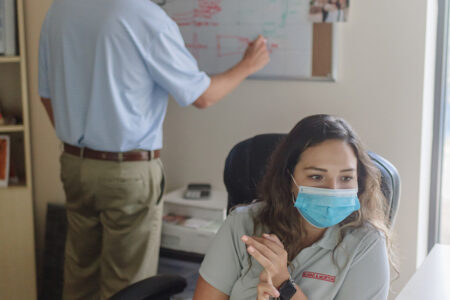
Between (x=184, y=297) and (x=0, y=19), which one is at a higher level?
(x=0, y=19)

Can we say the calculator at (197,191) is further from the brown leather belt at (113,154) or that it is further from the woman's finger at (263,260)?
the woman's finger at (263,260)

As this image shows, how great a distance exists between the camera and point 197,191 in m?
2.72

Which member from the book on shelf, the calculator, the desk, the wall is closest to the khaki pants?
the calculator

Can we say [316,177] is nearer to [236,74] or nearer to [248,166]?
[248,166]

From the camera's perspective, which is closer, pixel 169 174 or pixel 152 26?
pixel 152 26

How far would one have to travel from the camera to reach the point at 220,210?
2561 mm

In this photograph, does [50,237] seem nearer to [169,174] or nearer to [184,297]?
[169,174]

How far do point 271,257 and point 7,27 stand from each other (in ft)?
5.92

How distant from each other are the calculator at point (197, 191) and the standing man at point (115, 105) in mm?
279

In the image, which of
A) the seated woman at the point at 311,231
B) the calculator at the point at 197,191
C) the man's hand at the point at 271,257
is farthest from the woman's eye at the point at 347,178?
the calculator at the point at 197,191

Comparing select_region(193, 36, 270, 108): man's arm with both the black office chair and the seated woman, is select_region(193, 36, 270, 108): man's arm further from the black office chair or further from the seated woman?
the black office chair

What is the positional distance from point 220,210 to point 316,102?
1.95ft

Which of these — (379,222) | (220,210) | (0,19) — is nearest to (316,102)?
(220,210)

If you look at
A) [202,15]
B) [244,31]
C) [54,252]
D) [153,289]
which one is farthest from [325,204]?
[54,252]
